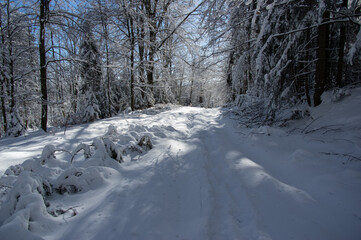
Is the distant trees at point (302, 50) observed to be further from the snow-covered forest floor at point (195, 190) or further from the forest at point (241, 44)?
the snow-covered forest floor at point (195, 190)

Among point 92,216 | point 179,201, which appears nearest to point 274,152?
point 179,201

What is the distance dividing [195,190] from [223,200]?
1.16 ft

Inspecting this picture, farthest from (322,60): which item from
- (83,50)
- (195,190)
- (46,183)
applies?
(83,50)

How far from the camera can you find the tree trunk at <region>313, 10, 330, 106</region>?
3629 millimetres

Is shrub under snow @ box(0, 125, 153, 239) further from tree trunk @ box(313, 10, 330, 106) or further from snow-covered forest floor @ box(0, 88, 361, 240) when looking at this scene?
tree trunk @ box(313, 10, 330, 106)

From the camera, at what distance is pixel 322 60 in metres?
3.67

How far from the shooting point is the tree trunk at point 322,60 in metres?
3.63

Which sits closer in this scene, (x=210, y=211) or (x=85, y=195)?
(x=210, y=211)

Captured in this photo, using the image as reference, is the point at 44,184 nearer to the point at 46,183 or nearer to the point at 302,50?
the point at 46,183

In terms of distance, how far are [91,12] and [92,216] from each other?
10.4m

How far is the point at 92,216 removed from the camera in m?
1.53

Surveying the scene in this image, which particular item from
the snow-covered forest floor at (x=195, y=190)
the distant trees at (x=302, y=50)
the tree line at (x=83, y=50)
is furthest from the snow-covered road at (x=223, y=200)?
the tree line at (x=83, y=50)

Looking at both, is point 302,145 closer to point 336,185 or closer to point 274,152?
point 274,152

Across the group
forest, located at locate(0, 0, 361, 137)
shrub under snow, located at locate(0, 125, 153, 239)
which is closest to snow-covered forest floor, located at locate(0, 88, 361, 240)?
shrub under snow, located at locate(0, 125, 153, 239)
